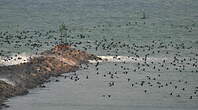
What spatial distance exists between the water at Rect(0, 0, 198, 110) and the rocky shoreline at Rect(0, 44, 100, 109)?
889 millimetres

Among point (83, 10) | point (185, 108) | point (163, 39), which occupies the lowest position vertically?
point (185, 108)

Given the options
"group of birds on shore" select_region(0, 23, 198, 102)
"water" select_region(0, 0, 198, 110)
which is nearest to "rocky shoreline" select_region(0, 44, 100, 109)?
"water" select_region(0, 0, 198, 110)

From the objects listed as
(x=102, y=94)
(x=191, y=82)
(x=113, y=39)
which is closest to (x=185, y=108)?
(x=102, y=94)

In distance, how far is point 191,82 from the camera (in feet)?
189

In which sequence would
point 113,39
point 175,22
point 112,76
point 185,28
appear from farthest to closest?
point 175,22
point 185,28
point 113,39
point 112,76

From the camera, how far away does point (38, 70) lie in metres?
55.3

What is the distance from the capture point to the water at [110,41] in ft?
157

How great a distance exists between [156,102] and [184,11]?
11073cm

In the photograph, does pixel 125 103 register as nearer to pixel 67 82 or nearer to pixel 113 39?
pixel 67 82

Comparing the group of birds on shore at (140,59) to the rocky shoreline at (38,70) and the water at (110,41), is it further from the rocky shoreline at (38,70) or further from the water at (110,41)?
the rocky shoreline at (38,70)

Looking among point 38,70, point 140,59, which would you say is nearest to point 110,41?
point 140,59

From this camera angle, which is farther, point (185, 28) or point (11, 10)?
point (11, 10)

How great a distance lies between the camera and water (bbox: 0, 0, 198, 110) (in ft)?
157

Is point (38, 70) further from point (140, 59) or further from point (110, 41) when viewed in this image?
point (110, 41)
